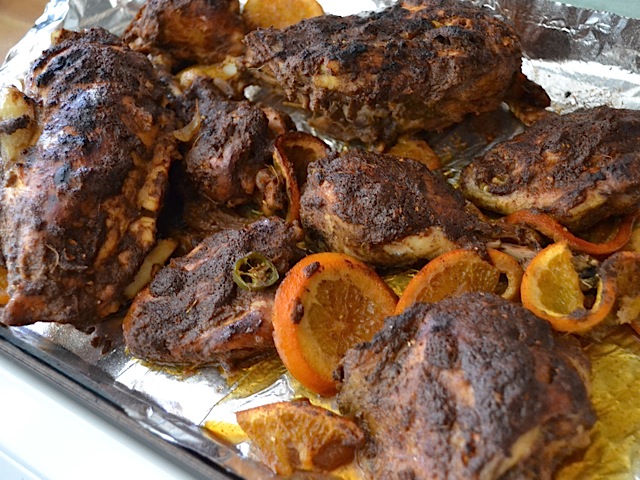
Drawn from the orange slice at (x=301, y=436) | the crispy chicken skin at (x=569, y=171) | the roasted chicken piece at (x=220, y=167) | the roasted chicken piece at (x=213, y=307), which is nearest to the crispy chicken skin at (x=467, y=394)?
the orange slice at (x=301, y=436)

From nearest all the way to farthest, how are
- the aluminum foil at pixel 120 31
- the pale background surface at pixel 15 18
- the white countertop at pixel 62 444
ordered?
1. the white countertop at pixel 62 444
2. the aluminum foil at pixel 120 31
3. the pale background surface at pixel 15 18

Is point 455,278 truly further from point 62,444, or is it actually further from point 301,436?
point 62,444

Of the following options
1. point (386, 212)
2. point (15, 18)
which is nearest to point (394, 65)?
point (386, 212)

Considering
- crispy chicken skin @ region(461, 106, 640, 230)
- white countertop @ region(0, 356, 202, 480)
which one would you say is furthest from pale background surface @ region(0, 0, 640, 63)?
crispy chicken skin @ region(461, 106, 640, 230)

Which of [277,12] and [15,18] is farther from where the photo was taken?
[15,18]

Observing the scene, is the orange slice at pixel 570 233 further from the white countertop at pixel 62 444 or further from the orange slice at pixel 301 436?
the white countertop at pixel 62 444

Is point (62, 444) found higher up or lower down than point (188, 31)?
lower down
